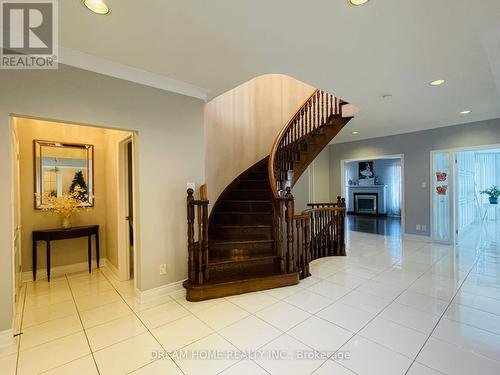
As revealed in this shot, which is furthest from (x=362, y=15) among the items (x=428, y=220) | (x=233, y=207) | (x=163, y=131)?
(x=428, y=220)

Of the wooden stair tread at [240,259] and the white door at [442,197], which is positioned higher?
the white door at [442,197]

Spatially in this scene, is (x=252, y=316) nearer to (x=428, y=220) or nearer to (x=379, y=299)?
(x=379, y=299)

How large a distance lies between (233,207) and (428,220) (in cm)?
441

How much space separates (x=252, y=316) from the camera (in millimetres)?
2318

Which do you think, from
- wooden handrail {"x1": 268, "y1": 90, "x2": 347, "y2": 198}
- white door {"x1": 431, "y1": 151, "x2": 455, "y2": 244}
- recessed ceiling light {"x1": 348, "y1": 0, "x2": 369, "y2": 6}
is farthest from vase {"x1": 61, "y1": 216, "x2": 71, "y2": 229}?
white door {"x1": 431, "y1": 151, "x2": 455, "y2": 244}

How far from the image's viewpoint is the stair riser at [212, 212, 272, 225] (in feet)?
12.5

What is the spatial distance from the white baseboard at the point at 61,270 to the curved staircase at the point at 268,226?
2.02 m

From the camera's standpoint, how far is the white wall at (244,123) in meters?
4.38

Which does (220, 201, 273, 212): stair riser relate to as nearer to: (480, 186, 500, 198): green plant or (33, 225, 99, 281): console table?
(33, 225, 99, 281): console table

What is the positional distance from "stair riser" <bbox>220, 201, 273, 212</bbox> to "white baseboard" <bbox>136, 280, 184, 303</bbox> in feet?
5.29

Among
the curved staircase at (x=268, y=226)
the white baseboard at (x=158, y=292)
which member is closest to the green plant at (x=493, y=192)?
the curved staircase at (x=268, y=226)

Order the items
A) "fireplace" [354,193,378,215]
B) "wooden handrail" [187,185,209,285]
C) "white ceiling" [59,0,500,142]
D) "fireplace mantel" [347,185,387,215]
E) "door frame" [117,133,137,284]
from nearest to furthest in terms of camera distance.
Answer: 1. "white ceiling" [59,0,500,142]
2. "wooden handrail" [187,185,209,285]
3. "door frame" [117,133,137,284]
4. "fireplace mantel" [347,185,387,215]
5. "fireplace" [354,193,378,215]

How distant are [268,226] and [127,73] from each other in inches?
103

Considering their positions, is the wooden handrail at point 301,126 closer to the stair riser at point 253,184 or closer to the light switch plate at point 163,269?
the stair riser at point 253,184
